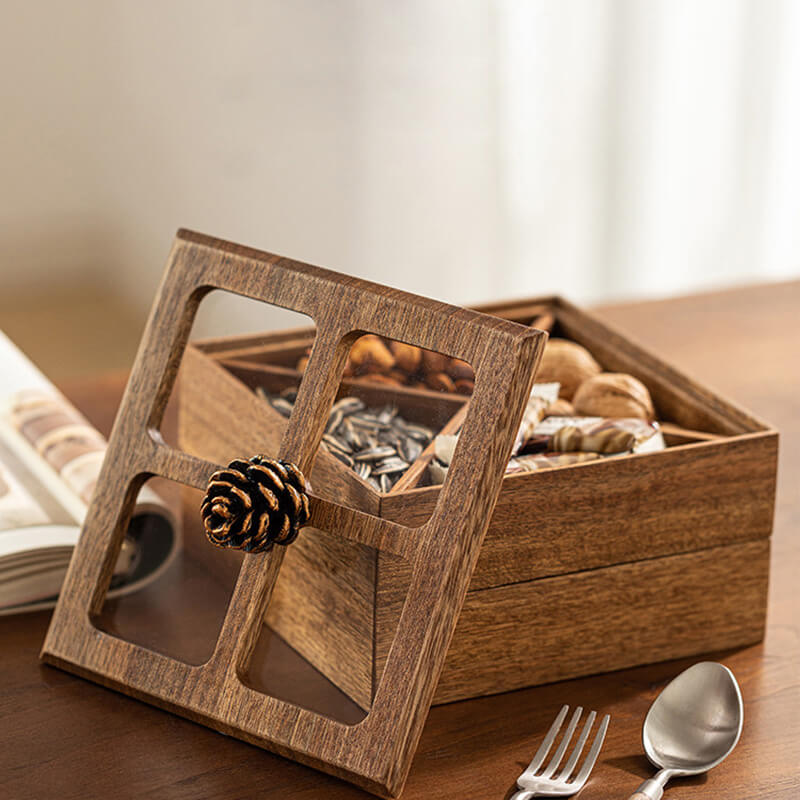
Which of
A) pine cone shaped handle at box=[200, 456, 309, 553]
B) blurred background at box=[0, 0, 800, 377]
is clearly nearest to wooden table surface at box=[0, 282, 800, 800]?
pine cone shaped handle at box=[200, 456, 309, 553]

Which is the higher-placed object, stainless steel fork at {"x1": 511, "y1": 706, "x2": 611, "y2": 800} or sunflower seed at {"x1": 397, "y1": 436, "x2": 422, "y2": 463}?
sunflower seed at {"x1": 397, "y1": 436, "x2": 422, "y2": 463}

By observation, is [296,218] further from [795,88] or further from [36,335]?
[795,88]

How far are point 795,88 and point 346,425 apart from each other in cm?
246

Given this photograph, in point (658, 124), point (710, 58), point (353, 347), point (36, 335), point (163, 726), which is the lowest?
point (36, 335)

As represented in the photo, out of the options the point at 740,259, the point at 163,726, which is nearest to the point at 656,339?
the point at 163,726

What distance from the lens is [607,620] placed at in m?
0.75

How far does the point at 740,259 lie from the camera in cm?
305

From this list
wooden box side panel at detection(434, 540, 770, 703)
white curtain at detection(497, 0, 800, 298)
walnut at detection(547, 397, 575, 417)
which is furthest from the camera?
white curtain at detection(497, 0, 800, 298)

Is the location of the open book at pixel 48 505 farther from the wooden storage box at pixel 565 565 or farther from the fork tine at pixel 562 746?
the fork tine at pixel 562 746

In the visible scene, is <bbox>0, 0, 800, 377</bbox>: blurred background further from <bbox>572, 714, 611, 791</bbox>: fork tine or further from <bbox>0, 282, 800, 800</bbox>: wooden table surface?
<bbox>572, 714, 611, 791</bbox>: fork tine

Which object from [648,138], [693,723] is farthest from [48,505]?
[648,138]

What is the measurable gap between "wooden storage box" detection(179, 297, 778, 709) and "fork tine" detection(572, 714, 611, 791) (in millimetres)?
68

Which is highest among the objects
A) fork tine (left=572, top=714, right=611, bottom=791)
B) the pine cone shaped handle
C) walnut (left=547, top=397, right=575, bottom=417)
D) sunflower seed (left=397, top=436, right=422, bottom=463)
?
walnut (left=547, top=397, right=575, bottom=417)

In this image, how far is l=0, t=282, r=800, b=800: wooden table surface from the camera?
0.64m
